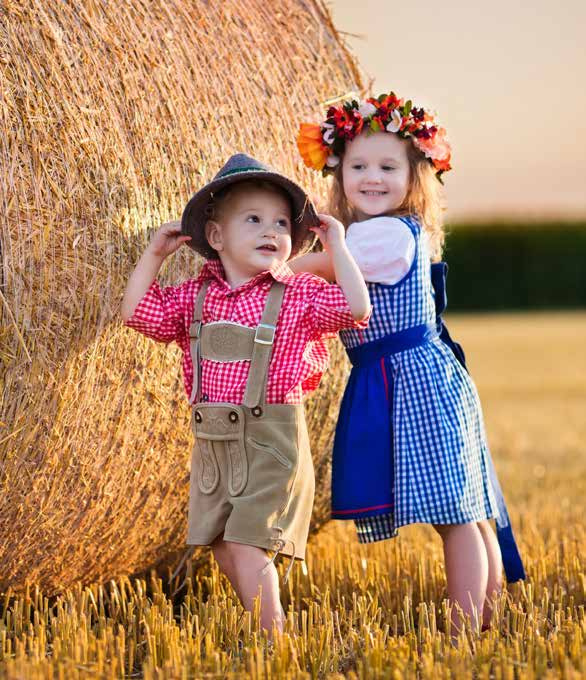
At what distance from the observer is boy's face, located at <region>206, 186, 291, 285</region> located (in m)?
3.79

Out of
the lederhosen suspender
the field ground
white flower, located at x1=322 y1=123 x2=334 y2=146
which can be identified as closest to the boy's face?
the lederhosen suspender

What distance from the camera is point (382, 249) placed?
4000mm

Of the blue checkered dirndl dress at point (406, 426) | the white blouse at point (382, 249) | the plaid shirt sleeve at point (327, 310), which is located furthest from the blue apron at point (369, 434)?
the plaid shirt sleeve at point (327, 310)

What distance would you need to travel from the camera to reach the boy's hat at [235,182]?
3705mm

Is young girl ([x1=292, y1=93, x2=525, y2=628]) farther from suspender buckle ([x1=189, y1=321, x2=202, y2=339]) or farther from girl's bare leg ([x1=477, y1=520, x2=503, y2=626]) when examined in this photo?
suspender buckle ([x1=189, y1=321, x2=202, y2=339])

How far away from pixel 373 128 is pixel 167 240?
86cm

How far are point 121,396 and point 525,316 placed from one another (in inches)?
1258

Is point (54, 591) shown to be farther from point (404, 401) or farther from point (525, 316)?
point (525, 316)

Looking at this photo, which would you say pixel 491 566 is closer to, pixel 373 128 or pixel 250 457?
pixel 250 457

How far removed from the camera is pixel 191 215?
12.6 ft

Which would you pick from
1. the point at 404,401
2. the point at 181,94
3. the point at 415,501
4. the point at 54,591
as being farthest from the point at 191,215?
the point at 54,591

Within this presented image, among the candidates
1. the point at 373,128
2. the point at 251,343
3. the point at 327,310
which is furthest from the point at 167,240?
the point at 373,128

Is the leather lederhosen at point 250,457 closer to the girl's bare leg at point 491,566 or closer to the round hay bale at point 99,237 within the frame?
the round hay bale at point 99,237

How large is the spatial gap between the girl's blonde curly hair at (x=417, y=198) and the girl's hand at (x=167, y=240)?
708 millimetres
